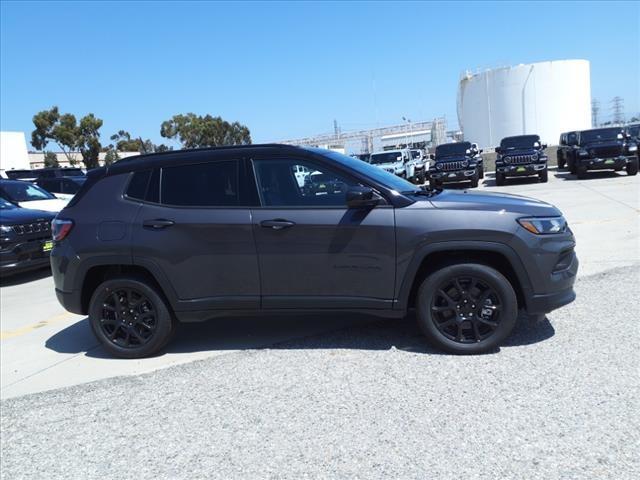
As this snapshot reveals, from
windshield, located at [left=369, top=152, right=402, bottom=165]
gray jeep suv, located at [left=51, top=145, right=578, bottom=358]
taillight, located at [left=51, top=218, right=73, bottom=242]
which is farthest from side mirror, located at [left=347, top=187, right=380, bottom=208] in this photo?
windshield, located at [left=369, top=152, right=402, bottom=165]

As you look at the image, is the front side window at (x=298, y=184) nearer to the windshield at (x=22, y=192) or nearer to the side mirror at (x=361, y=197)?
the side mirror at (x=361, y=197)

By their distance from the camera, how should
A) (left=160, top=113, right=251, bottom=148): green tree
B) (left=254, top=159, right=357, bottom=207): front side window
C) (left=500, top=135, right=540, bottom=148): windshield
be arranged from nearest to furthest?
1. (left=254, top=159, right=357, bottom=207): front side window
2. (left=500, top=135, right=540, bottom=148): windshield
3. (left=160, top=113, right=251, bottom=148): green tree

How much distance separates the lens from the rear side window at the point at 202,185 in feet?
15.4

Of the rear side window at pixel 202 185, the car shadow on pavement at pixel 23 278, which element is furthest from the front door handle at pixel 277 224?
the car shadow on pavement at pixel 23 278

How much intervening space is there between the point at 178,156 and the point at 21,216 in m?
5.80

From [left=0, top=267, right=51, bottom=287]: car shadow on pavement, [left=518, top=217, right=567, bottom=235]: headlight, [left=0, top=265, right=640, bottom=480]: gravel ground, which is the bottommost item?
[left=0, top=265, right=640, bottom=480]: gravel ground

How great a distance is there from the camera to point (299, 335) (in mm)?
5180

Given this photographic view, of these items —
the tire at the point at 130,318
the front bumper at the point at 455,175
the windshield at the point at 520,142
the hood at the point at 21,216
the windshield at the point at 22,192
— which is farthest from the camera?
the windshield at the point at 520,142

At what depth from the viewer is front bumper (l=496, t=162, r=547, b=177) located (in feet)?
70.9

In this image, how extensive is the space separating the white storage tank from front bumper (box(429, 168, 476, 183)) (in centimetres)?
3500

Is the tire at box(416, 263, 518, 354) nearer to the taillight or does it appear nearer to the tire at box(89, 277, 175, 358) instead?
the tire at box(89, 277, 175, 358)

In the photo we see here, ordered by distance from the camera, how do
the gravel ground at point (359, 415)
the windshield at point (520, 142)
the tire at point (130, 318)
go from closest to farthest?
the gravel ground at point (359, 415)
the tire at point (130, 318)
the windshield at point (520, 142)

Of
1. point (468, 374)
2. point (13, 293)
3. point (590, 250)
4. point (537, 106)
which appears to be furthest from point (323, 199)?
point (537, 106)

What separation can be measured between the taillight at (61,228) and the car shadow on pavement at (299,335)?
1.16 m
